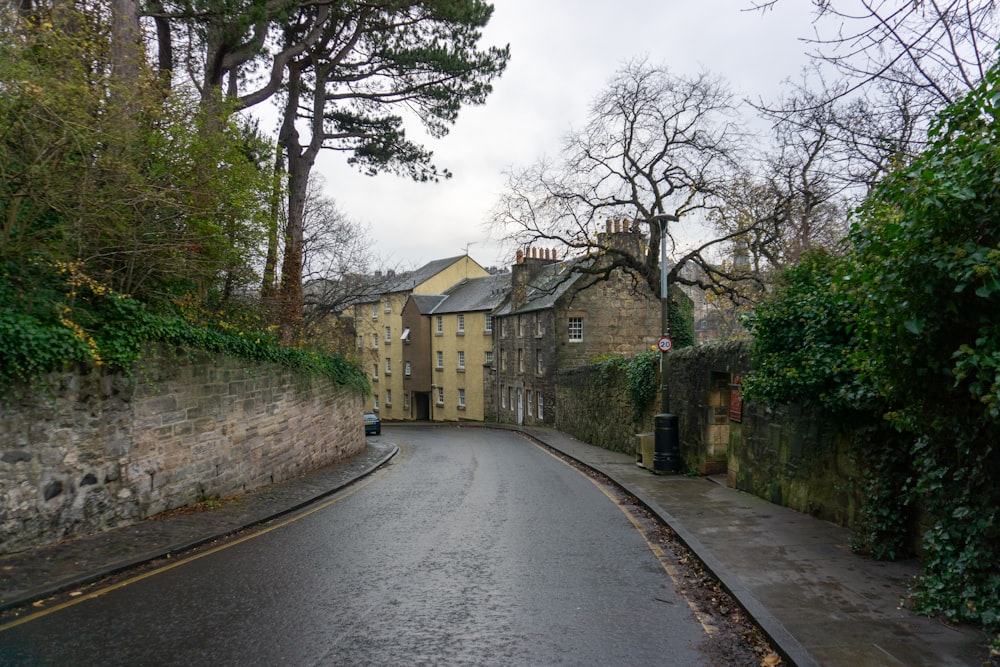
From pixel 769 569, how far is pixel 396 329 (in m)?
53.8

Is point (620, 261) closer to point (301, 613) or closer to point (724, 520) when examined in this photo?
point (724, 520)

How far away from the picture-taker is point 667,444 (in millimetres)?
16609

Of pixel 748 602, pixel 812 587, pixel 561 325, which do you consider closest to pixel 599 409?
pixel 561 325

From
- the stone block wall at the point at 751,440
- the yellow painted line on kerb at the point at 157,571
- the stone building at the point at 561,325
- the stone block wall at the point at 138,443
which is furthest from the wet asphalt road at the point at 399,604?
the stone building at the point at 561,325

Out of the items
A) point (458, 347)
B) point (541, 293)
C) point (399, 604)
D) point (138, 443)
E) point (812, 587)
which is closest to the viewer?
point (399, 604)

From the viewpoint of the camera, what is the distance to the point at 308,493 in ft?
44.6

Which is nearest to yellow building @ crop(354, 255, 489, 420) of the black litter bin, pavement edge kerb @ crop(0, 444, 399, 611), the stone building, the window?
the stone building

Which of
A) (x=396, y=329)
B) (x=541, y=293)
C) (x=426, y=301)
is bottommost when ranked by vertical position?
(x=396, y=329)

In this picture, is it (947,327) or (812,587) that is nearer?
(947,327)

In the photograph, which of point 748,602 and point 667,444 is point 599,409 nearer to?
point 667,444

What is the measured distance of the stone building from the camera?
129 ft

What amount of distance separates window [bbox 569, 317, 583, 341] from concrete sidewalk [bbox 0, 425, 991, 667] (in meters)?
26.5

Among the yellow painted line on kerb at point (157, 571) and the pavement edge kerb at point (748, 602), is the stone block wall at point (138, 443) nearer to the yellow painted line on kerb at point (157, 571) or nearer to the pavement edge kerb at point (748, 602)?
the yellow painted line on kerb at point (157, 571)

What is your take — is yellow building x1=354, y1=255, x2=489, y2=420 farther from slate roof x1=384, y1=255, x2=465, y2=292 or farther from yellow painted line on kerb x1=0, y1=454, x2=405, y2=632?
yellow painted line on kerb x1=0, y1=454, x2=405, y2=632
